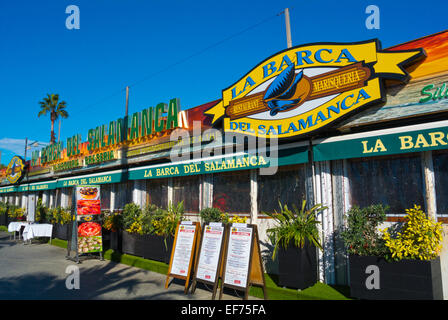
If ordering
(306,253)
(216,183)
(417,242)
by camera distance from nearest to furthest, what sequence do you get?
(417,242) → (306,253) → (216,183)

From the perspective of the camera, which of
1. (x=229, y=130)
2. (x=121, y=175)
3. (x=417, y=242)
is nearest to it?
(x=417, y=242)

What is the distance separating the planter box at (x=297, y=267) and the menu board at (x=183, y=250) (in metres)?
1.95

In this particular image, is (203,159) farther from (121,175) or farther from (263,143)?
(121,175)

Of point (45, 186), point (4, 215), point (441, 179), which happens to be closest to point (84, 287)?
point (441, 179)

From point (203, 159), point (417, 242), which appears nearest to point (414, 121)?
point (417, 242)

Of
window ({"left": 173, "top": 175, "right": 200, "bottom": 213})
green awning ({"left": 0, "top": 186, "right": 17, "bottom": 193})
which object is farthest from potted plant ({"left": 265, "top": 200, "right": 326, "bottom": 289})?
green awning ({"left": 0, "top": 186, "right": 17, "bottom": 193})

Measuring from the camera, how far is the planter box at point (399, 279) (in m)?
4.67

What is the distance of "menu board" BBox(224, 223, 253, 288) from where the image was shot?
5785mm

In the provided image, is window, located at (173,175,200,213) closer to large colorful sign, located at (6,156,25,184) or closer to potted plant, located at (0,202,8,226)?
large colorful sign, located at (6,156,25,184)

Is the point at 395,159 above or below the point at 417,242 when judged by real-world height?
above

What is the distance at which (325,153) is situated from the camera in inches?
252
